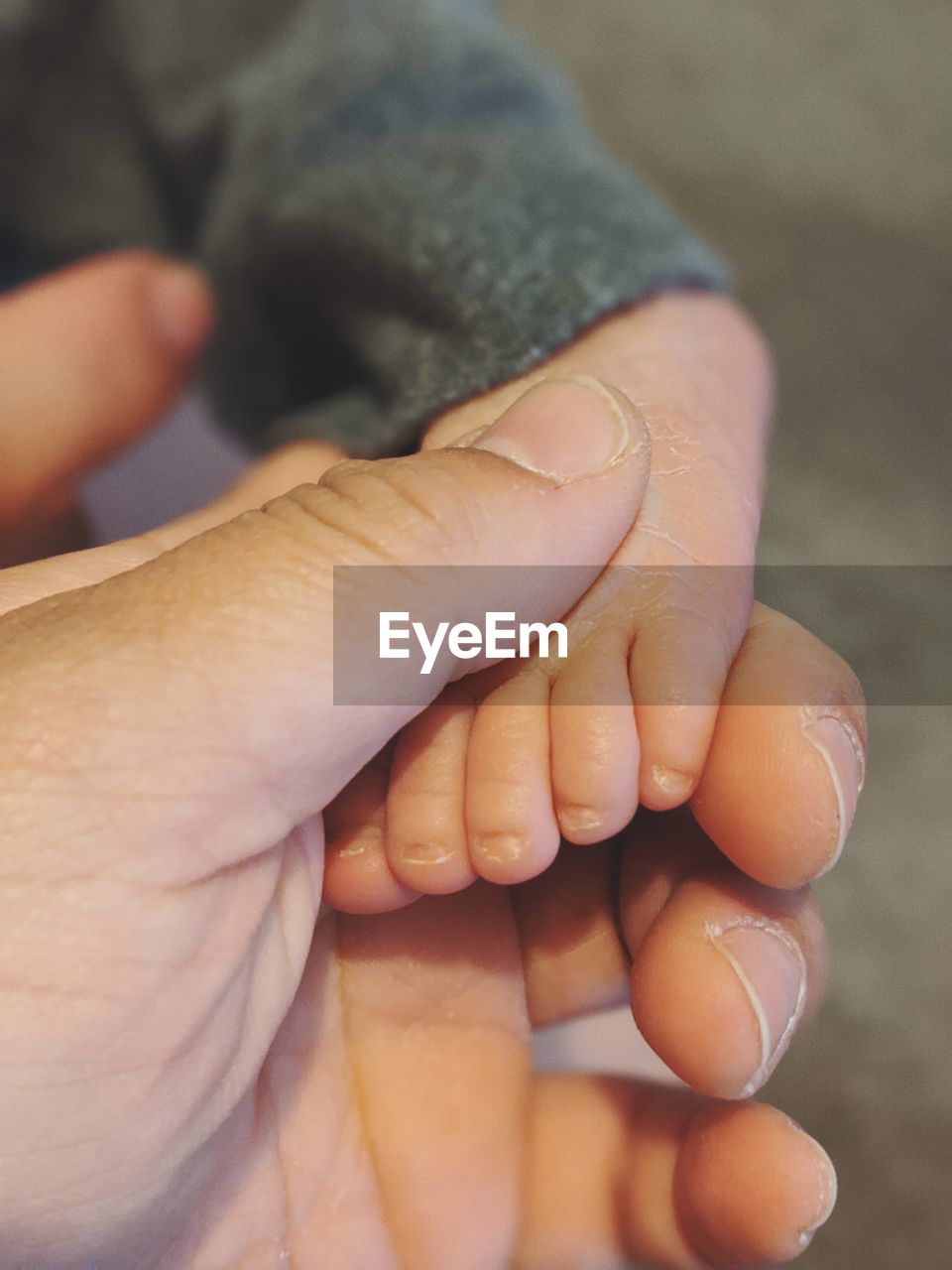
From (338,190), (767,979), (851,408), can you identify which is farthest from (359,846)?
(851,408)

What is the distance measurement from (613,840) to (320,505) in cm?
16

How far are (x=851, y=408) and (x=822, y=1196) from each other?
0.59 meters

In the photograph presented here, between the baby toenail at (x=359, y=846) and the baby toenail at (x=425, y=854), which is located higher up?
the baby toenail at (x=425, y=854)

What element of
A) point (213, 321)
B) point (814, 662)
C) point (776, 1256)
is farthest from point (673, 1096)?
point (213, 321)

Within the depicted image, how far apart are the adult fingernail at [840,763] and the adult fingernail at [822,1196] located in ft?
0.38

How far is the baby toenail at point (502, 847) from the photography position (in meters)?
0.33

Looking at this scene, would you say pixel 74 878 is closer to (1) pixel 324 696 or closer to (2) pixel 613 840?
(1) pixel 324 696

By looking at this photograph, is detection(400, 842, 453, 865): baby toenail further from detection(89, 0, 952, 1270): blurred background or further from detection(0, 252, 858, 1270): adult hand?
detection(89, 0, 952, 1270): blurred background

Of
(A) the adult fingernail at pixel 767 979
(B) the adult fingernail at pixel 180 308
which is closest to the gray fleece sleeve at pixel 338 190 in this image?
(B) the adult fingernail at pixel 180 308

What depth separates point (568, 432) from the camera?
36 centimetres

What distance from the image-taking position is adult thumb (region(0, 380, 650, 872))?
30cm

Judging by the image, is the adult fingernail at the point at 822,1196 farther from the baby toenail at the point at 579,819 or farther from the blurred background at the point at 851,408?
the baby toenail at the point at 579,819

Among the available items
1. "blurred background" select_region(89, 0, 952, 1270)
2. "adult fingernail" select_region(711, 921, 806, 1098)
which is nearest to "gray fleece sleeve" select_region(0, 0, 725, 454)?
"blurred background" select_region(89, 0, 952, 1270)

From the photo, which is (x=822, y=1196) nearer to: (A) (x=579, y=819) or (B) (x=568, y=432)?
(A) (x=579, y=819)
